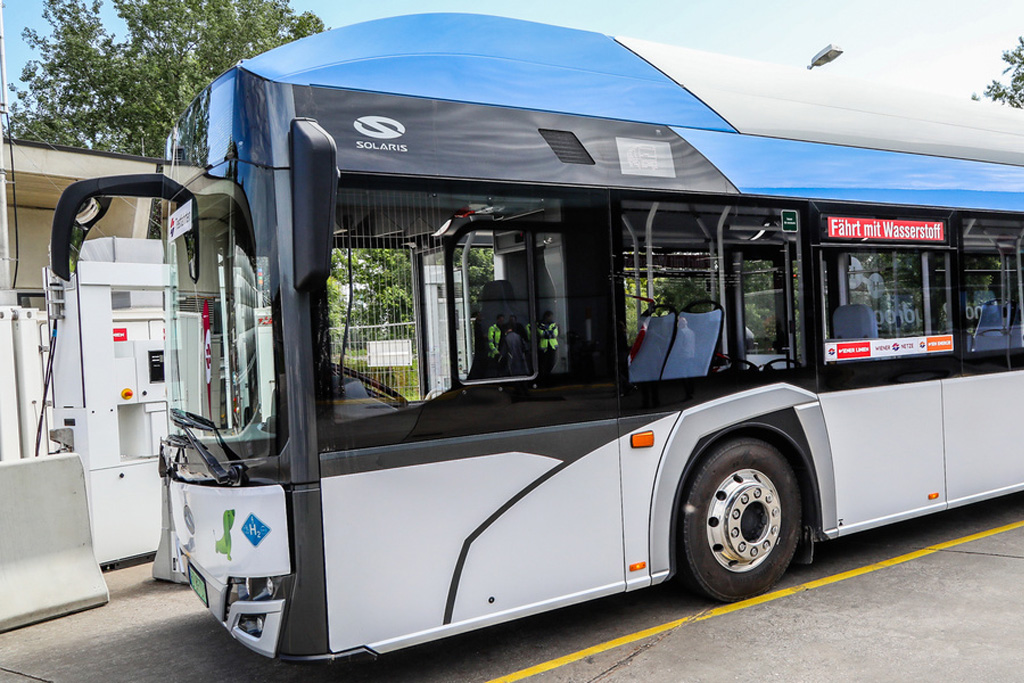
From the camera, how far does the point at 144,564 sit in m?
7.25

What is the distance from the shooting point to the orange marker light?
4605 mm

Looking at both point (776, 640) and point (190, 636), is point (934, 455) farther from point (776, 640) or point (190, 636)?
point (190, 636)

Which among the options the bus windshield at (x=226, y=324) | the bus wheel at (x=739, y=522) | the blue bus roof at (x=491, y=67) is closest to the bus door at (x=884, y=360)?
the bus wheel at (x=739, y=522)

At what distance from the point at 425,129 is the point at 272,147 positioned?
774 mm

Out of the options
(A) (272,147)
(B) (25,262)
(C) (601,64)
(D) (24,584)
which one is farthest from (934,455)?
(B) (25,262)

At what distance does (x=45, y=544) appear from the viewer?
5910 millimetres

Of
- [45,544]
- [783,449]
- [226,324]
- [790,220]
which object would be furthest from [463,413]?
[45,544]

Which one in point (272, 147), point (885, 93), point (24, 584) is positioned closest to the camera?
point (272, 147)

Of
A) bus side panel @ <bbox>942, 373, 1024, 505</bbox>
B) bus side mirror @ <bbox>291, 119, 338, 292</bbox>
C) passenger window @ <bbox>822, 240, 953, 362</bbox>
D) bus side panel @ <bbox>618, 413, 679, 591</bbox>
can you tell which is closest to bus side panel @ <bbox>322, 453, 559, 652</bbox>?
bus side panel @ <bbox>618, 413, 679, 591</bbox>

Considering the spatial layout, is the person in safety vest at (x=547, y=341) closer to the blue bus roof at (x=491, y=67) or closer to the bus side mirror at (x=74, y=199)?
the blue bus roof at (x=491, y=67)

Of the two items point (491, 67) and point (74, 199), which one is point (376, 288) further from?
point (74, 199)

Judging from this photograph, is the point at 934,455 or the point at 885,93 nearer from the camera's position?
the point at 934,455

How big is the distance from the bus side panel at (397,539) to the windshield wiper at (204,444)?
1.47 ft

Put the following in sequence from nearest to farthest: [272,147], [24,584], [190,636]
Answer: [272,147] → [190,636] → [24,584]
